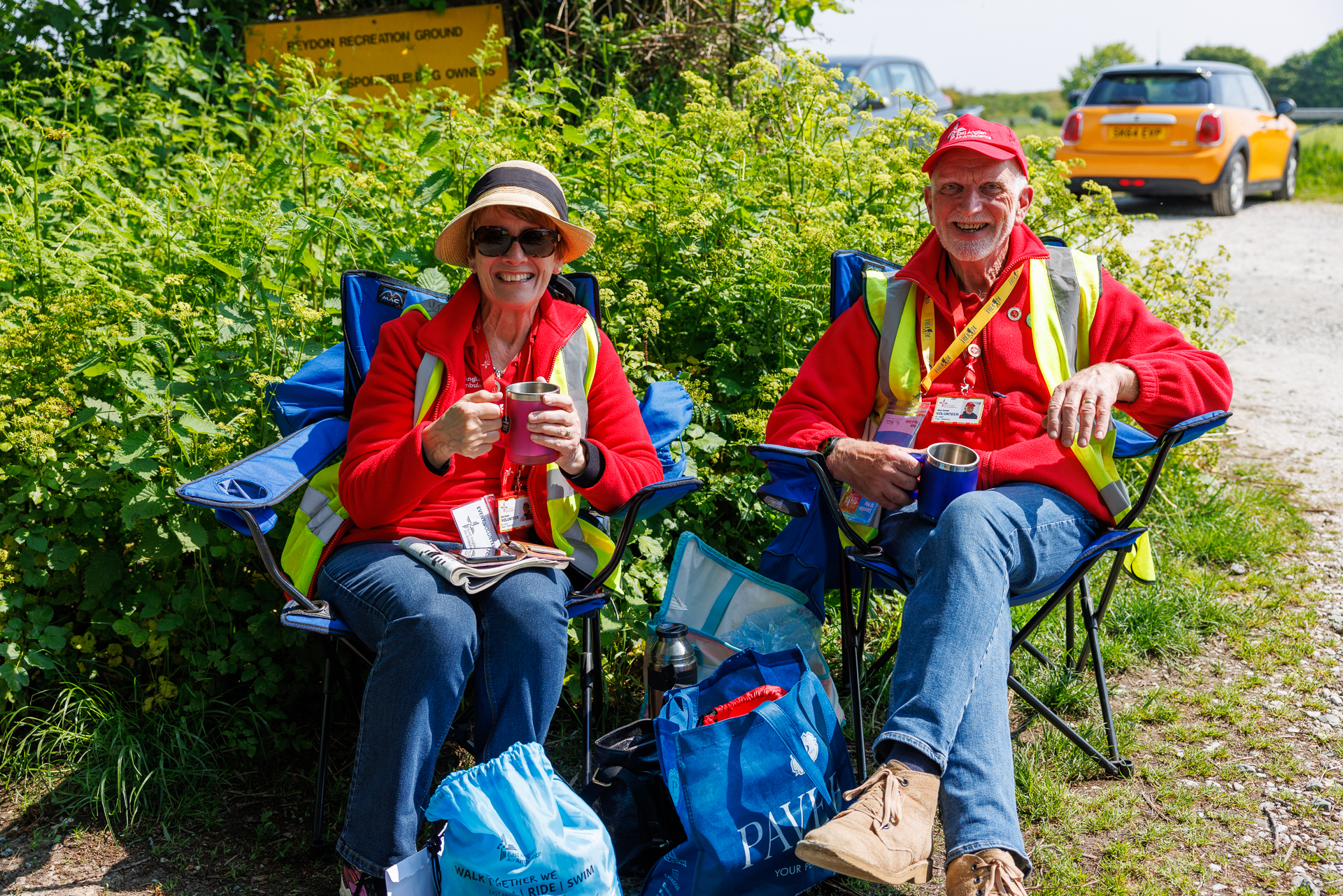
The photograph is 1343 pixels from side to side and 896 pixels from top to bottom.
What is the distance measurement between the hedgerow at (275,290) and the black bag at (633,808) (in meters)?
0.62

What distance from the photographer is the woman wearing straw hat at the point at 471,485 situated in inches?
87.2

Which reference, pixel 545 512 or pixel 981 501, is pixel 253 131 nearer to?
pixel 545 512

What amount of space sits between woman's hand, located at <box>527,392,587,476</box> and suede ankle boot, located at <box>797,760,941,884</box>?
94 cm

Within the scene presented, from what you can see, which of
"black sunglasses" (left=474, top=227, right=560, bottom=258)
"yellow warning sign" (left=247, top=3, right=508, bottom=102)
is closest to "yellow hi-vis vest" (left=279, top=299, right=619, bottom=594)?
"black sunglasses" (left=474, top=227, right=560, bottom=258)

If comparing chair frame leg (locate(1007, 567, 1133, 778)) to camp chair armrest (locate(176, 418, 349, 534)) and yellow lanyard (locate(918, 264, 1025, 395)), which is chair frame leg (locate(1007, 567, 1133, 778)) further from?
camp chair armrest (locate(176, 418, 349, 534))

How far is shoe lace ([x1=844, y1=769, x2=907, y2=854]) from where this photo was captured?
2.01 meters

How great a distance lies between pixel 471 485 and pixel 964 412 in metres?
1.29

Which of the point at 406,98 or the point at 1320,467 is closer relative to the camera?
the point at 1320,467

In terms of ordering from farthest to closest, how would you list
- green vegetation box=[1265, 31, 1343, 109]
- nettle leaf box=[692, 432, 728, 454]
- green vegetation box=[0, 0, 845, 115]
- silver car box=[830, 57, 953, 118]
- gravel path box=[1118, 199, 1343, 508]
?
1. green vegetation box=[1265, 31, 1343, 109]
2. silver car box=[830, 57, 953, 118]
3. green vegetation box=[0, 0, 845, 115]
4. gravel path box=[1118, 199, 1343, 508]
5. nettle leaf box=[692, 432, 728, 454]

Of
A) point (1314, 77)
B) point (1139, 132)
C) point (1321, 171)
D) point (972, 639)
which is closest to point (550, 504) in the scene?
point (972, 639)

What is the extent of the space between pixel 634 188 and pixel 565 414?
173cm

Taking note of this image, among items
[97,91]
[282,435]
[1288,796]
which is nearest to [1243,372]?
[1288,796]

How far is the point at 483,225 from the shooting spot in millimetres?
2566

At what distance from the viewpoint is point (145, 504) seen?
2686 mm
